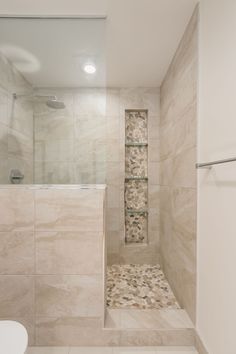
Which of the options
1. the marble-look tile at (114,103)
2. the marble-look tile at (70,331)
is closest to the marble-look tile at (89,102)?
the marble-look tile at (114,103)

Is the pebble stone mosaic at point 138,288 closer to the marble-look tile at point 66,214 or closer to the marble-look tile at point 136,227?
the marble-look tile at point 136,227

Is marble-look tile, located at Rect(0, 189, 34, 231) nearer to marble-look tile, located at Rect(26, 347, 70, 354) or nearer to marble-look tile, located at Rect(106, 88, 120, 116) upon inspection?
marble-look tile, located at Rect(26, 347, 70, 354)

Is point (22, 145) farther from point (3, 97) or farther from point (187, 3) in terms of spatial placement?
point (187, 3)

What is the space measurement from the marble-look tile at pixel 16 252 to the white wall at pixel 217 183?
1.12 meters

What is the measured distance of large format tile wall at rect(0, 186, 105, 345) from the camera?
1.58 m

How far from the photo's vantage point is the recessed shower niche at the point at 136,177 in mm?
A: 2932

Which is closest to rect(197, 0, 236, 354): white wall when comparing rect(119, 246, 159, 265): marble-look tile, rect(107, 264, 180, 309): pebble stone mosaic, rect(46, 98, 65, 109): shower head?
rect(107, 264, 180, 309): pebble stone mosaic

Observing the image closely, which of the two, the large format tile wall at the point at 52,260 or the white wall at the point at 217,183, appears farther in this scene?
the large format tile wall at the point at 52,260

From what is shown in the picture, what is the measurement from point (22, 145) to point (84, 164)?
0.53 meters

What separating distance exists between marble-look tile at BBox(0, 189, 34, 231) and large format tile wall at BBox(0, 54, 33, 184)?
0.25 metres

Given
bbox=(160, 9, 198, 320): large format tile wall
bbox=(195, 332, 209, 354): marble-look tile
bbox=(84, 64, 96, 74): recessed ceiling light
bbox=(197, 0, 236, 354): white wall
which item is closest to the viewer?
bbox=(197, 0, 236, 354): white wall

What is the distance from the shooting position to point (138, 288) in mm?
2188

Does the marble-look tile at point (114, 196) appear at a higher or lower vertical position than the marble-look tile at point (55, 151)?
lower

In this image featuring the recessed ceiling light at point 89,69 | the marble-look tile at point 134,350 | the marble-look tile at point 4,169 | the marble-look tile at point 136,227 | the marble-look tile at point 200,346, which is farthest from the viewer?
the marble-look tile at point 136,227
